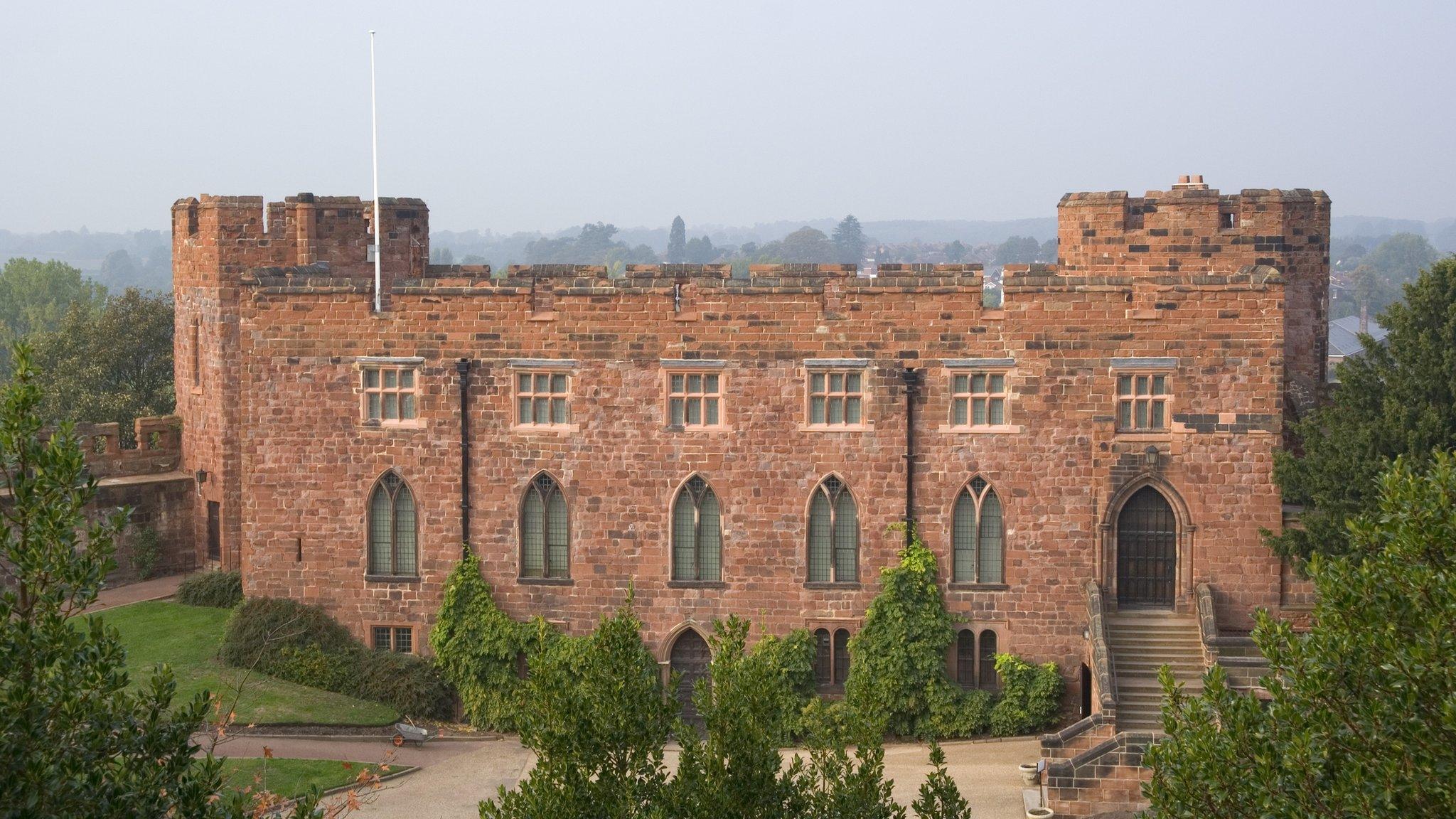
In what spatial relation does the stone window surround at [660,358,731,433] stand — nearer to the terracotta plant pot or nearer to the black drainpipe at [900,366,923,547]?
the black drainpipe at [900,366,923,547]

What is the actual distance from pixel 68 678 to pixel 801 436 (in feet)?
60.7

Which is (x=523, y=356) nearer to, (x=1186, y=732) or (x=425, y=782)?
(x=425, y=782)

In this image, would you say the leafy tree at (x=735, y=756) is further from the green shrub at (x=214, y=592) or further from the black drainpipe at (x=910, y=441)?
the green shrub at (x=214, y=592)

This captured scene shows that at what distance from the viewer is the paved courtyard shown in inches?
1059

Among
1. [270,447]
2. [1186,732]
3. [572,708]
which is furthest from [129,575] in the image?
[1186,732]

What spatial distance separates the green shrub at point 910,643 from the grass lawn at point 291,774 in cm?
821

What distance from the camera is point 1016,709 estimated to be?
30.3 m

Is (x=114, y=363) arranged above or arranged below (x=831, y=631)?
above

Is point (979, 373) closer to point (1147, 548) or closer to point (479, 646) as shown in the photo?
point (1147, 548)

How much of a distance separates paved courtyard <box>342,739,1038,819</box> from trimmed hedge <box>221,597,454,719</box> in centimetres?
166

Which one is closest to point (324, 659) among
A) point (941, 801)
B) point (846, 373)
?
point (846, 373)

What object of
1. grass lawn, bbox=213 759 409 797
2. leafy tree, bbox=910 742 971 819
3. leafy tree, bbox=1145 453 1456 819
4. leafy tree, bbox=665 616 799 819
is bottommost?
grass lawn, bbox=213 759 409 797

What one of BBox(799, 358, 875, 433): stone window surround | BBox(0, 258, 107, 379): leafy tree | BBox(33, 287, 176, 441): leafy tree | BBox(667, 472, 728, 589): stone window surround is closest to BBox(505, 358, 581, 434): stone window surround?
BBox(667, 472, 728, 589): stone window surround

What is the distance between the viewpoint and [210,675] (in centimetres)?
3183
